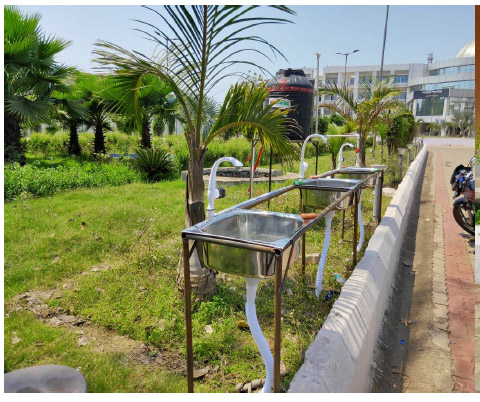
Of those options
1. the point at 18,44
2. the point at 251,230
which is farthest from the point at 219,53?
the point at 18,44

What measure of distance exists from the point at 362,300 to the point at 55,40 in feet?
27.9

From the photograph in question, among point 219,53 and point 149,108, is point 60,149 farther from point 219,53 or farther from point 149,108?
point 219,53

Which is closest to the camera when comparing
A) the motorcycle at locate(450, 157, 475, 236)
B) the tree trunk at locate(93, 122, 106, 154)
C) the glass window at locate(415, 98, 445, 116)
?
the motorcycle at locate(450, 157, 475, 236)

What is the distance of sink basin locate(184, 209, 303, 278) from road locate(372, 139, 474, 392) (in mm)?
1173

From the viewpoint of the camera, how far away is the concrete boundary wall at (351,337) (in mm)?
1734

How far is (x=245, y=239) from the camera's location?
81.1 inches

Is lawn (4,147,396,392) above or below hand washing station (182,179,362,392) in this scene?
below

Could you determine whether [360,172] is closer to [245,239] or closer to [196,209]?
[196,209]

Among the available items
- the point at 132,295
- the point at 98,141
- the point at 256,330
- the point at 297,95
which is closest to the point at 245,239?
the point at 256,330

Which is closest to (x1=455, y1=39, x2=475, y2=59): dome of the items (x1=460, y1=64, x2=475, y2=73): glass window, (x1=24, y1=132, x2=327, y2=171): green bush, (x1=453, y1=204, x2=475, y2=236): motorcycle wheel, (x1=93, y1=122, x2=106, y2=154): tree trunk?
(x1=460, y1=64, x2=475, y2=73): glass window

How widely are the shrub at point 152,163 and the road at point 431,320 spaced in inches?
231

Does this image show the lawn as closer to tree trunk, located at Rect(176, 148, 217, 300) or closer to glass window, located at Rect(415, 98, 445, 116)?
tree trunk, located at Rect(176, 148, 217, 300)

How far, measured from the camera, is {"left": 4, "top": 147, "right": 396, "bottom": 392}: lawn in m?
2.21

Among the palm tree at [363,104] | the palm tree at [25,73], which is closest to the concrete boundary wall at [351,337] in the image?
the palm tree at [363,104]
